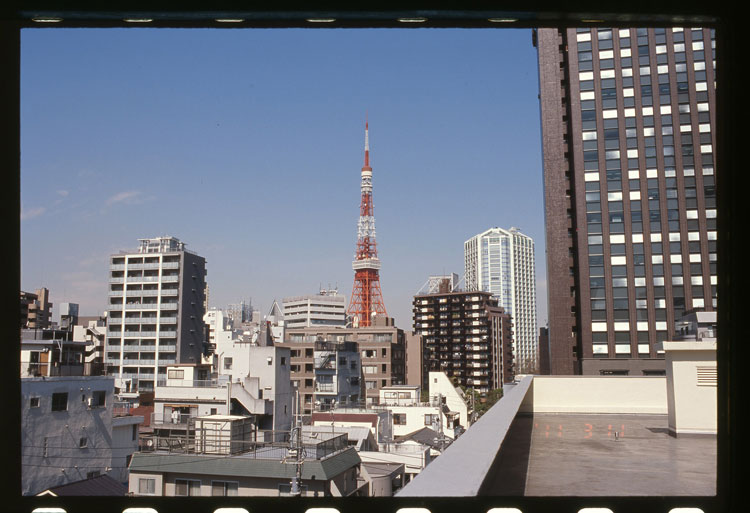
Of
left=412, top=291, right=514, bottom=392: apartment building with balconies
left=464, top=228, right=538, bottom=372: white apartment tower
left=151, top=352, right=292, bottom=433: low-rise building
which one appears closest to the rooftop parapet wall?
left=151, top=352, right=292, bottom=433: low-rise building

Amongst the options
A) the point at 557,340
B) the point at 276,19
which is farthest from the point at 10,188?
the point at 557,340

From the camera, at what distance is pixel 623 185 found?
2598 cm

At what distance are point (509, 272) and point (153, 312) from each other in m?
92.5

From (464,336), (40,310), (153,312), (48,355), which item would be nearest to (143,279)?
(153,312)

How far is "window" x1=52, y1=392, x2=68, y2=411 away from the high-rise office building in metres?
18.3

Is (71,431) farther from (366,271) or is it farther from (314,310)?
(366,271)

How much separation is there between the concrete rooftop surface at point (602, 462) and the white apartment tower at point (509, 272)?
110 meters

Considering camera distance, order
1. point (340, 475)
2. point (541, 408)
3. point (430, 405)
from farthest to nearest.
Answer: point (430, 405) < point (340, 475) < point (541, 408)

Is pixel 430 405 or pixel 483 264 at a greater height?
pixel 483 264

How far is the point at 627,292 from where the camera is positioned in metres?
25.1

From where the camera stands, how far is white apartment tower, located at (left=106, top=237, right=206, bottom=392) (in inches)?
1181

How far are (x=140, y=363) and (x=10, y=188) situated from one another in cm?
3471

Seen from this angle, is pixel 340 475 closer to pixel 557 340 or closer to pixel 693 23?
pixel 693 23

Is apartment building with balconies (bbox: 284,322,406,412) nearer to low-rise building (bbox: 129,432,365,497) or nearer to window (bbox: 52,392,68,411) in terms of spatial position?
window (bbox: 52,392,68,411)
